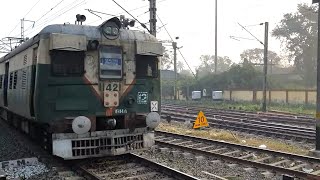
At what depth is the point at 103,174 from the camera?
25.5ft

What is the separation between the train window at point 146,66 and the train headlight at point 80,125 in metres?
1.81

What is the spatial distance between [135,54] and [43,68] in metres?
2.19

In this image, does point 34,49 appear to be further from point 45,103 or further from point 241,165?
point 241,165

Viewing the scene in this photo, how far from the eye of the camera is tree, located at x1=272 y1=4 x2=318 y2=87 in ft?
176

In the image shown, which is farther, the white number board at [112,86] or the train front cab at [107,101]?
the white number board at [112,86]

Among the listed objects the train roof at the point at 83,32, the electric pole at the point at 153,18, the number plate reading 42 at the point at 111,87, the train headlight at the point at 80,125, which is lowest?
the train headlight at the point at 80,125

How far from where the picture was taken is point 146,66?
30.3ft

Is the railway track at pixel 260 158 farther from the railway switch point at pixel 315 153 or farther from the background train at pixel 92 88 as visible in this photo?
the background train at pixel 92 88

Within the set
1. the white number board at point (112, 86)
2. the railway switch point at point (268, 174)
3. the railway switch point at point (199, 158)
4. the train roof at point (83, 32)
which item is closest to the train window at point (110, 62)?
the white number board at point (112, 86)

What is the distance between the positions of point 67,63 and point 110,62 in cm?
99

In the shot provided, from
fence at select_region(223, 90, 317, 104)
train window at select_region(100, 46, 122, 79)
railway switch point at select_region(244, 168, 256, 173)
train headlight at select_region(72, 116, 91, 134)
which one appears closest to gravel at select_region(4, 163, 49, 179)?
train headlight at select_region(72, 116, 91, 134)

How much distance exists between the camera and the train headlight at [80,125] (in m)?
7.91

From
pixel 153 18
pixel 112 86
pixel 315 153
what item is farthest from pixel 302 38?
pixel 112 86

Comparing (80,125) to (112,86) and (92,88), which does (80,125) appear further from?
(112,86)
